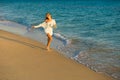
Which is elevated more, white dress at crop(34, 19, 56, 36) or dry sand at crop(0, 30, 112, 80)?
white dress at crop(34, 19, 56, 36)

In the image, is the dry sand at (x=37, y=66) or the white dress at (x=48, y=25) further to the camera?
the white dress at (x=48, y=25)

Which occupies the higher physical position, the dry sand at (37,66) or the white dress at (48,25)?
the white dress at (48,25)

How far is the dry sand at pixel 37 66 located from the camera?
29.2 feet

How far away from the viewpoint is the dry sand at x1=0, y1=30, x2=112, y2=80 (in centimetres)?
890

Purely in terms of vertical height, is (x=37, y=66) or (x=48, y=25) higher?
(x=48, y=25)

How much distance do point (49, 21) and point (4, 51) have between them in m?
2.03

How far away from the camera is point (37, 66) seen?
386 inches

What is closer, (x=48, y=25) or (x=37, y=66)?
A: (x=37, y=66)

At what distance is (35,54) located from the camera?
448 inches

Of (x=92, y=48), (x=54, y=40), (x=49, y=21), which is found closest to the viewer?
(x=49, y=21)

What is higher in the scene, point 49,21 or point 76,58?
point 49,21

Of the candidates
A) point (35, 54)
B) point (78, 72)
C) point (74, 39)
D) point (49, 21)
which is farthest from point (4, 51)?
point (74, 39)

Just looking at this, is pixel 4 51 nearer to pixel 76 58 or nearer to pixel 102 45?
pixel 76 58

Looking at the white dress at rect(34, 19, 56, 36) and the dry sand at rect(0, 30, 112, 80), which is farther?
the white dress at rect(34, 19, 56, 36)
